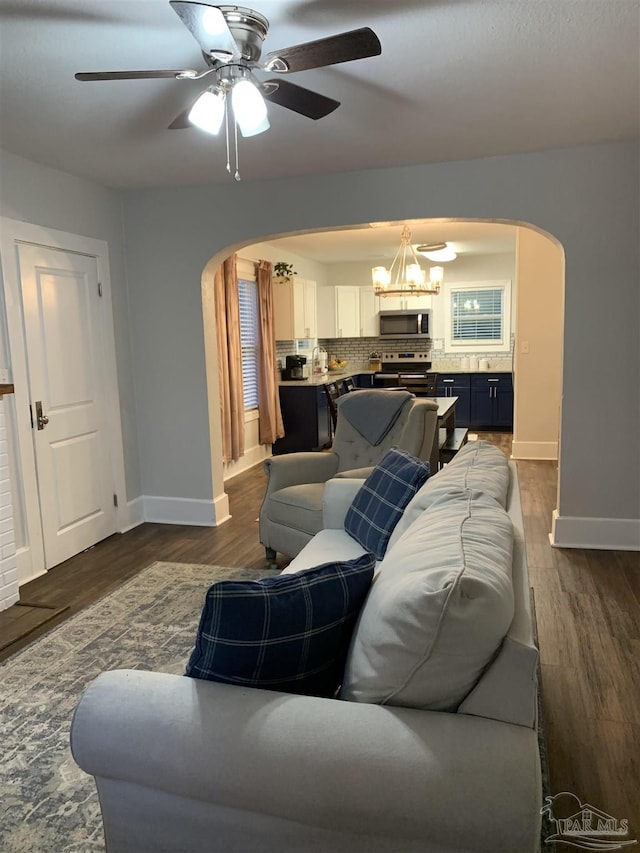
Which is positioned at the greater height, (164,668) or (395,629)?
(395,629)

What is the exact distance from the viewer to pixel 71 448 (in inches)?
160

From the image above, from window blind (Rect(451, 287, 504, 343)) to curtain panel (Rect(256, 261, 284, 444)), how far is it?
339 cm

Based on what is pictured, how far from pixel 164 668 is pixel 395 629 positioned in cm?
172

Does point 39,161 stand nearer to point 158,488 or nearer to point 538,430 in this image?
point 158,488

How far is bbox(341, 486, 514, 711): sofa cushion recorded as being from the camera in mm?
1175

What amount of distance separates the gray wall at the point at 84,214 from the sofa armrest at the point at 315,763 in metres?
2.82

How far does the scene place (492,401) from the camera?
340 inches

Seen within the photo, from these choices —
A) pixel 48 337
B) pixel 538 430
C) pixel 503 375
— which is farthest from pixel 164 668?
pixel 503 375

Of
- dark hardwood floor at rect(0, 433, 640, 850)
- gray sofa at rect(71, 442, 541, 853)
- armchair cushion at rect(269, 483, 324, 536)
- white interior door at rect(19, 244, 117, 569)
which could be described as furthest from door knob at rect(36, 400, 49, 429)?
gray sofa at rect(71, 442, 541, 853)

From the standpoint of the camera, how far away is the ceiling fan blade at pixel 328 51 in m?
1.77

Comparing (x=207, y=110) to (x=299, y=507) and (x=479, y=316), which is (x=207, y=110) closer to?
(x=299, y=507)

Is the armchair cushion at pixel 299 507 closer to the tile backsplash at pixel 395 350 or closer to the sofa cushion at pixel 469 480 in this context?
the sofa cushion at pixel 469 480

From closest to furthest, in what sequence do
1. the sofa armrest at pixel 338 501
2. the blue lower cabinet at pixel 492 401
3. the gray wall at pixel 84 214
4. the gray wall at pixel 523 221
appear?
the sofa armrest at pixel 338 501 < the gray wall at pixel 84 214 < the gray wall at pixel 523 221 < the blue lower cabinet at pixel 492 401

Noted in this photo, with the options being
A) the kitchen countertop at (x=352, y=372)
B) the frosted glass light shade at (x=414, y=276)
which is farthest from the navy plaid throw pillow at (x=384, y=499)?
the kitchen countertop at (x=352, y=372)
